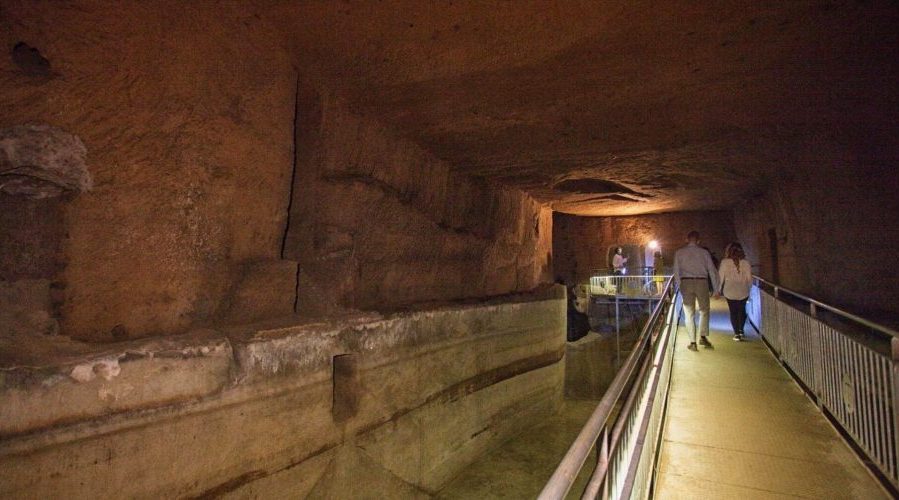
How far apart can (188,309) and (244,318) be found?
0.38 m

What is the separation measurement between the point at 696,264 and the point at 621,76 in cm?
385

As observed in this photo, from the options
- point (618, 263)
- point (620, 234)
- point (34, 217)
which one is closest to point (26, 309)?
point (34, 217)

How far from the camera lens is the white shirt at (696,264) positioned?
6.11m

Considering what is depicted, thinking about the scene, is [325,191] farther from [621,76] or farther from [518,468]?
[518,468]

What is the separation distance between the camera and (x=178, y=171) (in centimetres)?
255

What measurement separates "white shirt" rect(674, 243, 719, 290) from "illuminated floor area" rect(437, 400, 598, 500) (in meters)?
2.88

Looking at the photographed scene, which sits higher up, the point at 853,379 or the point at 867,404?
the point at 853,379

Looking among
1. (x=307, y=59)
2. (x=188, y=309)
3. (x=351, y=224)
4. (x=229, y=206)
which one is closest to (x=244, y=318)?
(x=188, y=309)

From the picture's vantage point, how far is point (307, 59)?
3363 millimetres

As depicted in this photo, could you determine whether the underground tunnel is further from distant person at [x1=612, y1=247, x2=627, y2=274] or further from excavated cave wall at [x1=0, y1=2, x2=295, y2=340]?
distant person at [x1=612, y1=247, x2=627, y2=274]

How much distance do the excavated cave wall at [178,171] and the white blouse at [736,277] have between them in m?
5.67

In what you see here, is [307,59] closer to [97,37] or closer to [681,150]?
[97,37]

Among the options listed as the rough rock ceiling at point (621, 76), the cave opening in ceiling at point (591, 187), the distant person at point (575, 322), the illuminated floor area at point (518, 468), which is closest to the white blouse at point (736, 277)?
the rough rock ceiling at point (621, 76)

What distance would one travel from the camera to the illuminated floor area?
182 inches
